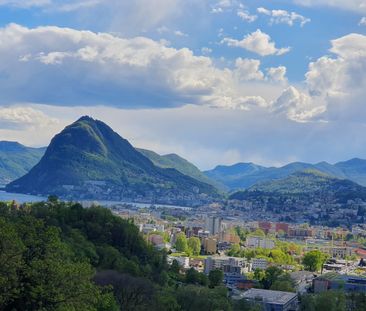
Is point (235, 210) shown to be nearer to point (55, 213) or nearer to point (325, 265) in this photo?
point (325, 265)

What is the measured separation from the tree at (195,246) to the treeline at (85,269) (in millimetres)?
19414

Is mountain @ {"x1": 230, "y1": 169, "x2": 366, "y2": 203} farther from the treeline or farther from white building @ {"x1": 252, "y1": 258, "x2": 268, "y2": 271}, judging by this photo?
the treeline

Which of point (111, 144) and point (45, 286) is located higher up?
point (111, 144)

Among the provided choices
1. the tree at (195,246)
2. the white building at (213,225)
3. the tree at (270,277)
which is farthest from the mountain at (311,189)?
the tree at (270,277)

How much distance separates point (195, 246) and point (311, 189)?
82546 mm

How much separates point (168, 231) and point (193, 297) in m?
41.4

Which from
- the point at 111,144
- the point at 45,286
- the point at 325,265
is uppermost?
the point at 111,144

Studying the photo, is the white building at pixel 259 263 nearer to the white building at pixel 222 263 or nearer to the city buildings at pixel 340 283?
the white building at pixel 222 263

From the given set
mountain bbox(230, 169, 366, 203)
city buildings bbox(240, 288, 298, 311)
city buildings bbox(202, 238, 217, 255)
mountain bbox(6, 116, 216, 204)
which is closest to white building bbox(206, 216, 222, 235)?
city buildings bbox(202, 238, 217, 255)

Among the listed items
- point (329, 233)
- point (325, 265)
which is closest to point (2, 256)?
point (325, 265)

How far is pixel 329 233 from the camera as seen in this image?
7619 centimetres

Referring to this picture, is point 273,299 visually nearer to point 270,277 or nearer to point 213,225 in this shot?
point 270,277

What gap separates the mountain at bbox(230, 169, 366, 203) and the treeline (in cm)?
8414

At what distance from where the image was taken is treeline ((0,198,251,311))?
38.7ft
